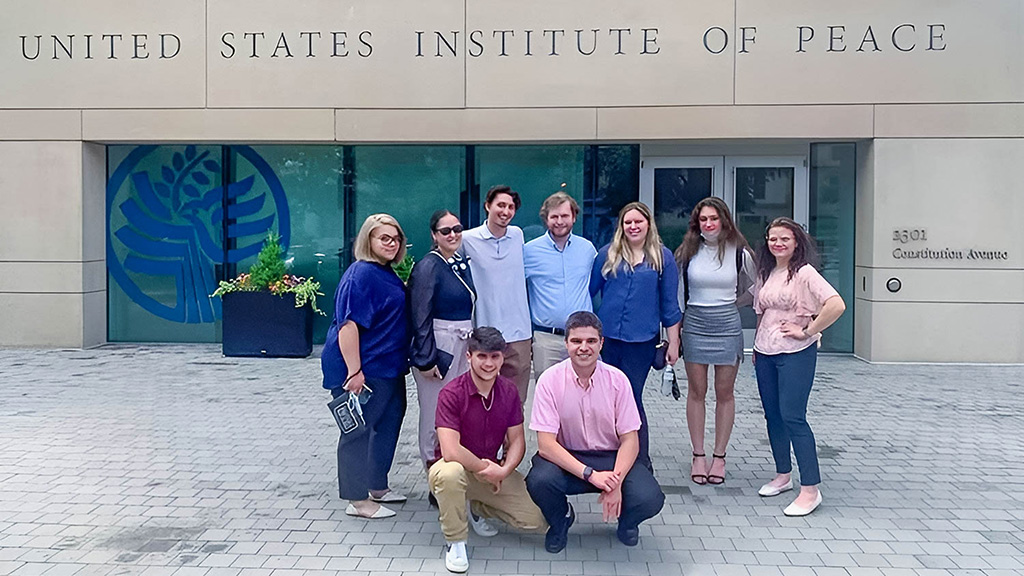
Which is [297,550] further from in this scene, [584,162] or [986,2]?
[986,2]

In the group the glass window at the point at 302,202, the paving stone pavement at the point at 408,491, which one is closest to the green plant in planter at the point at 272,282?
the glass window at the point at 302,202

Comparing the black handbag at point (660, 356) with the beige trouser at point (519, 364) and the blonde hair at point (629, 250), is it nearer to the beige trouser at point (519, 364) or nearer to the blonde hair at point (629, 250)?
the blonde hair at point (629, 250)

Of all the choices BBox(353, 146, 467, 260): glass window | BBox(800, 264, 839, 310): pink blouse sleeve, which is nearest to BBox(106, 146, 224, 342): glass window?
BBox(353, 146, 467, 260): glass window

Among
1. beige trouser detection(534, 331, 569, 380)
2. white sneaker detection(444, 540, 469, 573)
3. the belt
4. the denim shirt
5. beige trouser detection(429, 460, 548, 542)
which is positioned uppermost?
the denim shirt

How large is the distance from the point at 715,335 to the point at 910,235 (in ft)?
19.5

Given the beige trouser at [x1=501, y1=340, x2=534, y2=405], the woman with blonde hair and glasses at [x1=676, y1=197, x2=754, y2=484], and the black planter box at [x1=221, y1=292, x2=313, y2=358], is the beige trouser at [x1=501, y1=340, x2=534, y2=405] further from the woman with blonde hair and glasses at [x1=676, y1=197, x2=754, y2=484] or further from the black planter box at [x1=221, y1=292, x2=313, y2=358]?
the black planter box at [x1=221, y1=292, x2=313, y2=358]

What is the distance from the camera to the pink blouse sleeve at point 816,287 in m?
5.32

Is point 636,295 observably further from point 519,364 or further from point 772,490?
point 772,490

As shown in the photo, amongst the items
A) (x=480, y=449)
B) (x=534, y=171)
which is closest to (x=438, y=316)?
(x=480, y=449)

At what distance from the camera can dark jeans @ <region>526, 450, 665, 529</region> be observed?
4.57 metres

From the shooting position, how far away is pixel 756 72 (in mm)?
10883

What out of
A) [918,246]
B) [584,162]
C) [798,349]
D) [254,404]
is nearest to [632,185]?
[584,162]

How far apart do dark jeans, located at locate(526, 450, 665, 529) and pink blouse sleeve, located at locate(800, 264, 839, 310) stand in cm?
155

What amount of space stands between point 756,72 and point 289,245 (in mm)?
6341
